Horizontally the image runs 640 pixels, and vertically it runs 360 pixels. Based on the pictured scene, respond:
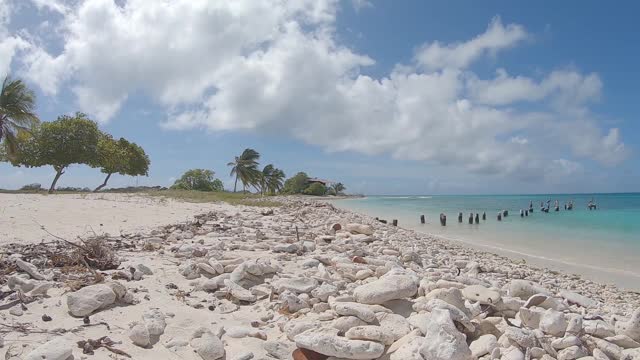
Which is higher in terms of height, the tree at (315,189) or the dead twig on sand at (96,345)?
the tree at (315,189)

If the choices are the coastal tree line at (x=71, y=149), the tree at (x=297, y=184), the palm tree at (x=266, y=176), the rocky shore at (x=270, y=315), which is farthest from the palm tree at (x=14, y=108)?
the tree at (x=297, y=184)

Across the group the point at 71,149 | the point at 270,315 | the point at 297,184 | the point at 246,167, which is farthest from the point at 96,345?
the point at 297,184

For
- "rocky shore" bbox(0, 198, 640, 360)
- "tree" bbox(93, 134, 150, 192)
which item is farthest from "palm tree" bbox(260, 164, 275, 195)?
"rocky shore" bbox(0, 198, 640, 360)

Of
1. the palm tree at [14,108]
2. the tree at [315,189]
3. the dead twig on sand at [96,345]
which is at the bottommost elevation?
the dead twig on sand at [96,345]

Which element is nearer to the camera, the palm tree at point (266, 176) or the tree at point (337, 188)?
the palm tree at point (266, 176)

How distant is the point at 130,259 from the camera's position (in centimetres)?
685

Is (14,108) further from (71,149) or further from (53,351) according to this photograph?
(53,351)

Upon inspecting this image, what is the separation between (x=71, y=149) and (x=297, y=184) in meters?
49.9

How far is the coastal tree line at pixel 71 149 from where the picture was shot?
32375 mm

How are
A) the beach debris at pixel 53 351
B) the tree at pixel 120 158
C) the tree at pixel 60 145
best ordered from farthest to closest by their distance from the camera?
the tree at pixel 120 158 < the tree at pixel 60 145 < the beach debris at pixel 53 351

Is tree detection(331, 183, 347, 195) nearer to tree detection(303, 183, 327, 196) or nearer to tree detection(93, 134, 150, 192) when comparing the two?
tree detection(303, 183, 327, 196)

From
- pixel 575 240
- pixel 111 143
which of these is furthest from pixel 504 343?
pixel 111 143

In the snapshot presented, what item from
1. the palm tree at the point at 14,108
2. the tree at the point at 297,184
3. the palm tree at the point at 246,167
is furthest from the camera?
the tree at the point at 297,184

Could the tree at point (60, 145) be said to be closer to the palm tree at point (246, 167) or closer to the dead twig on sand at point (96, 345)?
the palm tree at point (246, 167)
